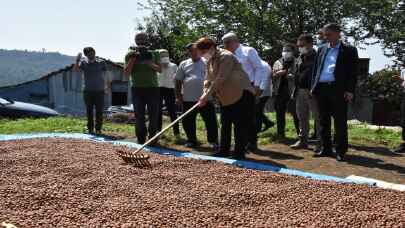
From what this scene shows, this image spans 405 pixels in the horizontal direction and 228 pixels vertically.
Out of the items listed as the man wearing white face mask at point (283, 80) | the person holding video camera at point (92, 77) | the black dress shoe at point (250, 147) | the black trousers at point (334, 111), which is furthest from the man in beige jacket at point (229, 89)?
the person holding video camera at point (92, 77)

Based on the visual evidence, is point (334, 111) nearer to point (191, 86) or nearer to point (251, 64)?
point (251, 64)

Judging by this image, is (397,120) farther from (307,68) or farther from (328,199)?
(328,199)

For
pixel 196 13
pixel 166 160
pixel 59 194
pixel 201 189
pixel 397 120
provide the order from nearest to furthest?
pixel 59 194, pixel 201 189, pixel 166 160, pixel 397 120, pixel 196 13

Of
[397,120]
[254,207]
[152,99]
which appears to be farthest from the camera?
[397,120]

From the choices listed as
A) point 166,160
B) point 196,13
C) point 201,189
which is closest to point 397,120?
point 196,13

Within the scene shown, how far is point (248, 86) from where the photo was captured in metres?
6.02

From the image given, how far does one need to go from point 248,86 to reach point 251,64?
577 millimetres

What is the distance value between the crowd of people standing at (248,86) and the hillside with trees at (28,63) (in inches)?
742

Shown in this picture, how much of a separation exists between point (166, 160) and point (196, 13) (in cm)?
1399

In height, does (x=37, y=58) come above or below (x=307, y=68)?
above

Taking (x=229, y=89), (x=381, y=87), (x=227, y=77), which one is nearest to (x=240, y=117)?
(x=229, y=89)

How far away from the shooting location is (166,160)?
225 inches

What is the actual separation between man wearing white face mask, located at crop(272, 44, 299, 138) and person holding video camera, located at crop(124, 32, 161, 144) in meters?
1.74

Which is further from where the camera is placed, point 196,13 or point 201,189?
point 196,13
